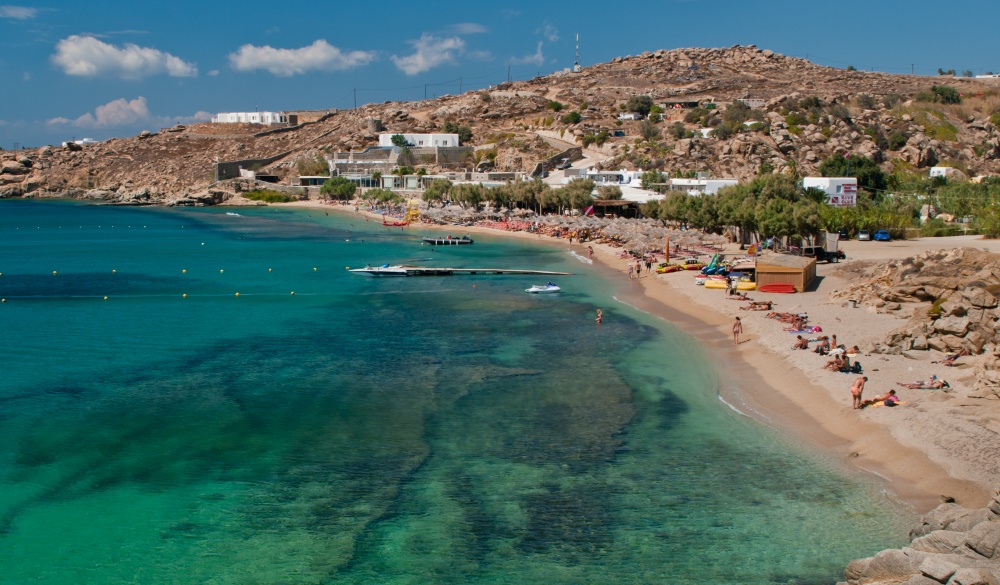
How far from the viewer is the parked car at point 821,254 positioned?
4859 centimetres

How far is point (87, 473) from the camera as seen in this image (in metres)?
20.1

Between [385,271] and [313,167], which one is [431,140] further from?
[385,271]

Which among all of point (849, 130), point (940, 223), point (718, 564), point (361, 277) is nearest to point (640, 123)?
point (849, 130)

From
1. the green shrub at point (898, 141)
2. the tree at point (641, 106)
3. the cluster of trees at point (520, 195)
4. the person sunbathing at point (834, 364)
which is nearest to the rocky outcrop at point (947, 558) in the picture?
the person sunbathing at point (834, 364)

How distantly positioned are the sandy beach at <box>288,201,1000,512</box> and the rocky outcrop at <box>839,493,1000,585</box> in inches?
130

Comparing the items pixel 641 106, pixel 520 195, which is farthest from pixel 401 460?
pixel 641 106

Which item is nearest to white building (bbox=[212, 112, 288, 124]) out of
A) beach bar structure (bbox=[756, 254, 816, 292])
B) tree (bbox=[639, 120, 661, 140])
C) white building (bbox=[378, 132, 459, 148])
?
white building (bbox=[378, 132, 459, 148])

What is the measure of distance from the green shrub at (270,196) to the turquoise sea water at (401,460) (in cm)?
9626

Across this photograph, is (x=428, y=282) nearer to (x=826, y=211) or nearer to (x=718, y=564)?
(x=826, y=211)

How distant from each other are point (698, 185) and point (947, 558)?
65756 millimetres

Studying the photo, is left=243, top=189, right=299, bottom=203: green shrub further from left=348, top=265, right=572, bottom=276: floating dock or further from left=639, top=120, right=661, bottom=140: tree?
left=348, top=265, right=572, bottom=276: floating dock

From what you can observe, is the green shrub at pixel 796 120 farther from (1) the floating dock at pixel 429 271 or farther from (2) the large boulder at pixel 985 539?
(2) the large boulder at pixel 985 539

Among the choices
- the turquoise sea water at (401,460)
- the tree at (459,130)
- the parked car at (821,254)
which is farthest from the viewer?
the tree at (459,130)

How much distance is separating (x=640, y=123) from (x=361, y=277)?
77.7 meters
